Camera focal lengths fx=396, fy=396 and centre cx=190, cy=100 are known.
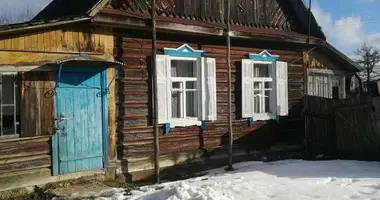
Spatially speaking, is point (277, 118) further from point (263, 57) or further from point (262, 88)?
point (263, 57)

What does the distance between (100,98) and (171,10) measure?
8.73 feet

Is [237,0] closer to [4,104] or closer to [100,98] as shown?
[100,98]

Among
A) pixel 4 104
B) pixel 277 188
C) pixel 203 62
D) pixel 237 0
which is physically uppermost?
pixel 237 0

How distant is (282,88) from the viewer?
10750 millimetres

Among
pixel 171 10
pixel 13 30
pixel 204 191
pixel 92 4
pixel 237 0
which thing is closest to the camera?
pixel 204 191

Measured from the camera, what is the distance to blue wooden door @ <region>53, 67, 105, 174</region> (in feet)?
23.2

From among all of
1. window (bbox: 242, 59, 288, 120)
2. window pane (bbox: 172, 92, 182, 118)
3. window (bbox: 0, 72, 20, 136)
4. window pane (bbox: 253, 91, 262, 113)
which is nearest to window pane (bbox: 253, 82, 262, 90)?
window (bbox: 242, 59, 288, 120)

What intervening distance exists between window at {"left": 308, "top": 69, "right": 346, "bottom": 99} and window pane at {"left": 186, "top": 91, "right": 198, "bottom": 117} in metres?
4.31

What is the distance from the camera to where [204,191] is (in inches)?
222

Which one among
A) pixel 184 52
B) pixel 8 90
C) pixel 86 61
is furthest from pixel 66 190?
pixel 184 52

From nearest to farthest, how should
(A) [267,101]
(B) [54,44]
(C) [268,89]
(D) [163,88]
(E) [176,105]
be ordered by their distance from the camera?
Answer: (B) [54,44] < (D) [163,88] < (E) [176,105] < (C) [268,89] < (A) [267,101]

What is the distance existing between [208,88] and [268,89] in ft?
7.46

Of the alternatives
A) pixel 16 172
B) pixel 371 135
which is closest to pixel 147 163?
pixel 16 172

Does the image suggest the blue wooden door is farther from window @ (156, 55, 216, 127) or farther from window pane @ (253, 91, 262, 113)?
window pane @ (253, 91, 262, 113)
